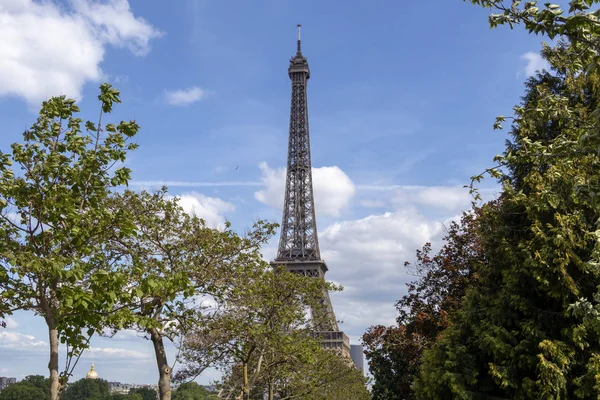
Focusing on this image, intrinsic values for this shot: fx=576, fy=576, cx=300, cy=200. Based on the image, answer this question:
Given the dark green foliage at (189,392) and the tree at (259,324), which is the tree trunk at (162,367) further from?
the dark green foliage at (189,392)

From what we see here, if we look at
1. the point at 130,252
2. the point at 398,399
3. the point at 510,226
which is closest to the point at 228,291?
the point at 130,252

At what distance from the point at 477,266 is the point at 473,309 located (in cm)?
201

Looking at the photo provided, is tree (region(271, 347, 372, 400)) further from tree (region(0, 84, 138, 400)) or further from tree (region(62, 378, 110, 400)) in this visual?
tree (region(62, 378, 110, 400))

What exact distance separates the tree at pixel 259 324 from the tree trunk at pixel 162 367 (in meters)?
1.52

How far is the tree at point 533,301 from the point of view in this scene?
1298 centimetres

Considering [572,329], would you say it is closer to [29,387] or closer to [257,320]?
[257,320]

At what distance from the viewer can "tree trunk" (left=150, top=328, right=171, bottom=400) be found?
14.3 m

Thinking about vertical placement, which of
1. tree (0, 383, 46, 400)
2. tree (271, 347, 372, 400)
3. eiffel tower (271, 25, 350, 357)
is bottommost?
tree (0, 383, 46, 400)

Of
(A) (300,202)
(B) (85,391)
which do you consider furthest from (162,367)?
(B) (85,391)

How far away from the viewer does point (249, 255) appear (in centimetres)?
1595

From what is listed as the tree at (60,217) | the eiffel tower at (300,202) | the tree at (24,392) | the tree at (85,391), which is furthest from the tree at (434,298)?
the tree at (85,391)

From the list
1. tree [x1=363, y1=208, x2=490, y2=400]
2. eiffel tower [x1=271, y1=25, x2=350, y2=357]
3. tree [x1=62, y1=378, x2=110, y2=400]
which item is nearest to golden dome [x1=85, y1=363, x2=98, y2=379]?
tree [x1=62, y1=378, x2=110, y2=400]

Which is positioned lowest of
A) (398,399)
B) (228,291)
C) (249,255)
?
(398,399)

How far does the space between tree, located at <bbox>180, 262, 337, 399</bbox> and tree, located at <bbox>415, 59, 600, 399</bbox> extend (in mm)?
4413
